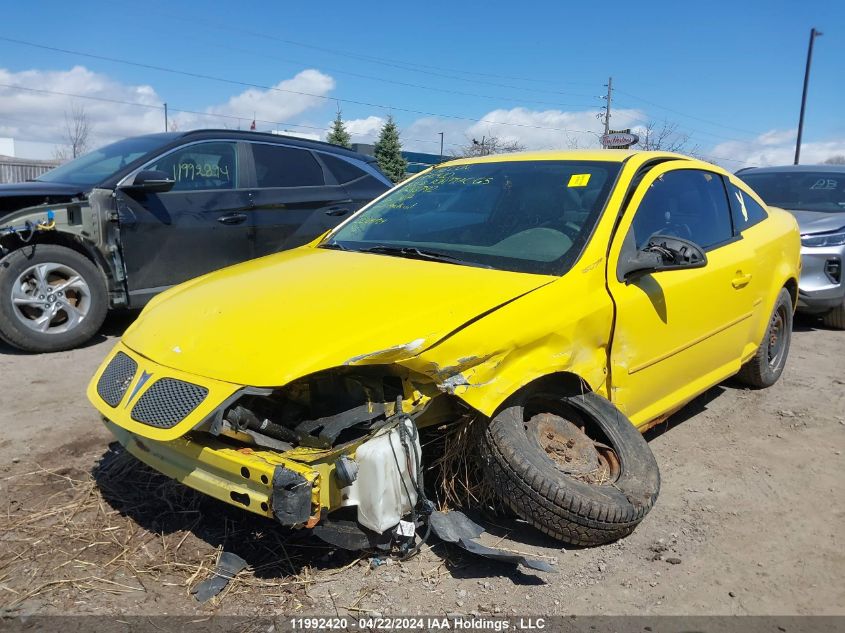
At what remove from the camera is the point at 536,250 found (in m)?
3.16

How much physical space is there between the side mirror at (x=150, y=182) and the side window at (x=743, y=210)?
13.9 ft

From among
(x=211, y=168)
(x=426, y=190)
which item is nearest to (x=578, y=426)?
(x=426, y=190)

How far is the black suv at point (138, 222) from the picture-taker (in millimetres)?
5367

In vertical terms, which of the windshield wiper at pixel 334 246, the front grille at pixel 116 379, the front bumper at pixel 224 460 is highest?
the windshield wiper at pixel 334 246

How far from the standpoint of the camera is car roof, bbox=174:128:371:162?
6.11 m

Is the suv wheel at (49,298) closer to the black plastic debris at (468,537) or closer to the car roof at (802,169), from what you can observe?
the black plastic debris at (468,537)

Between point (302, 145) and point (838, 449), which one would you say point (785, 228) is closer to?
point (838, 449)

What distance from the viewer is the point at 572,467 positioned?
2.91 m

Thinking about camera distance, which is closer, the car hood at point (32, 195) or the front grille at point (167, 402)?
the front grille at point (167, 402)

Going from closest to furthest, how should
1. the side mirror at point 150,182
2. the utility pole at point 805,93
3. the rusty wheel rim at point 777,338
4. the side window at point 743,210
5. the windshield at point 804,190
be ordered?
the side window at point 743,210 < the rusty wheel rim at point 777,338 < the side mirror at point 150,182 < the windshield at point 804,190 < the utility pole at point 805,93

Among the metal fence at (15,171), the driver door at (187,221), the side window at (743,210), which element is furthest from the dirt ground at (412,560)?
the metal fence at (15,171)

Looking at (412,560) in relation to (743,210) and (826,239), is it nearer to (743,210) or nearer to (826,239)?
(743,210)

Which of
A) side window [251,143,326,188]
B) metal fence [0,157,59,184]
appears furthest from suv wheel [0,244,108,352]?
metal fence [0,157,59,184]

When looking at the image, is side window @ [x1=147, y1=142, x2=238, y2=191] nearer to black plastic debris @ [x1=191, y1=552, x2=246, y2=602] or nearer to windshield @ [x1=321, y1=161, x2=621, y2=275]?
windshield @ [x1=321, y1=161, x2=621, y2=275]
